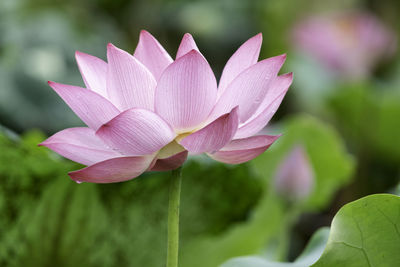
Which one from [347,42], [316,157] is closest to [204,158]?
[316,157]

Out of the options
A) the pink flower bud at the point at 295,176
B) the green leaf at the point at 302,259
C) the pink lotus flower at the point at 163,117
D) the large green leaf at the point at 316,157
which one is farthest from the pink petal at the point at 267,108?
the large green leaf at the point at 316,157

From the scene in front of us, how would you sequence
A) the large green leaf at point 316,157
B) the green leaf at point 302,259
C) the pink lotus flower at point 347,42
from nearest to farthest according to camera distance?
the green leaf at point 302,259
the large green leaf at point 316,157
the pink lotus flower at point 347,42

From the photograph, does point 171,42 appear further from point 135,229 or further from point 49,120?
point 135,229

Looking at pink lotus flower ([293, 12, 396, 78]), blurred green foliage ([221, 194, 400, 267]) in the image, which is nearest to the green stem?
blurred green foliage ([221, 194, 400, 267])

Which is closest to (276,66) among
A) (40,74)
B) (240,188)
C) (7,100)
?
(240,188)

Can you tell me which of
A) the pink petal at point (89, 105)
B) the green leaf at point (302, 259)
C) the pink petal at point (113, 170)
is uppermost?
the pink petal at point (89, 105)

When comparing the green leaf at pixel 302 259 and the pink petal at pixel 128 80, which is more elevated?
the pink petal at pixel 128 80

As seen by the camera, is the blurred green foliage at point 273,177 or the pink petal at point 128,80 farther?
the blurred green foliage at point 273,177

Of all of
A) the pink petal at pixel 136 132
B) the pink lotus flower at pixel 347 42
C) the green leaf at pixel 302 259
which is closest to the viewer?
the pink petal at pixel 136 132

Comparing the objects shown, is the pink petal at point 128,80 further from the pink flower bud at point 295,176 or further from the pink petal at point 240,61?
the pink flower bud at point 295,176
